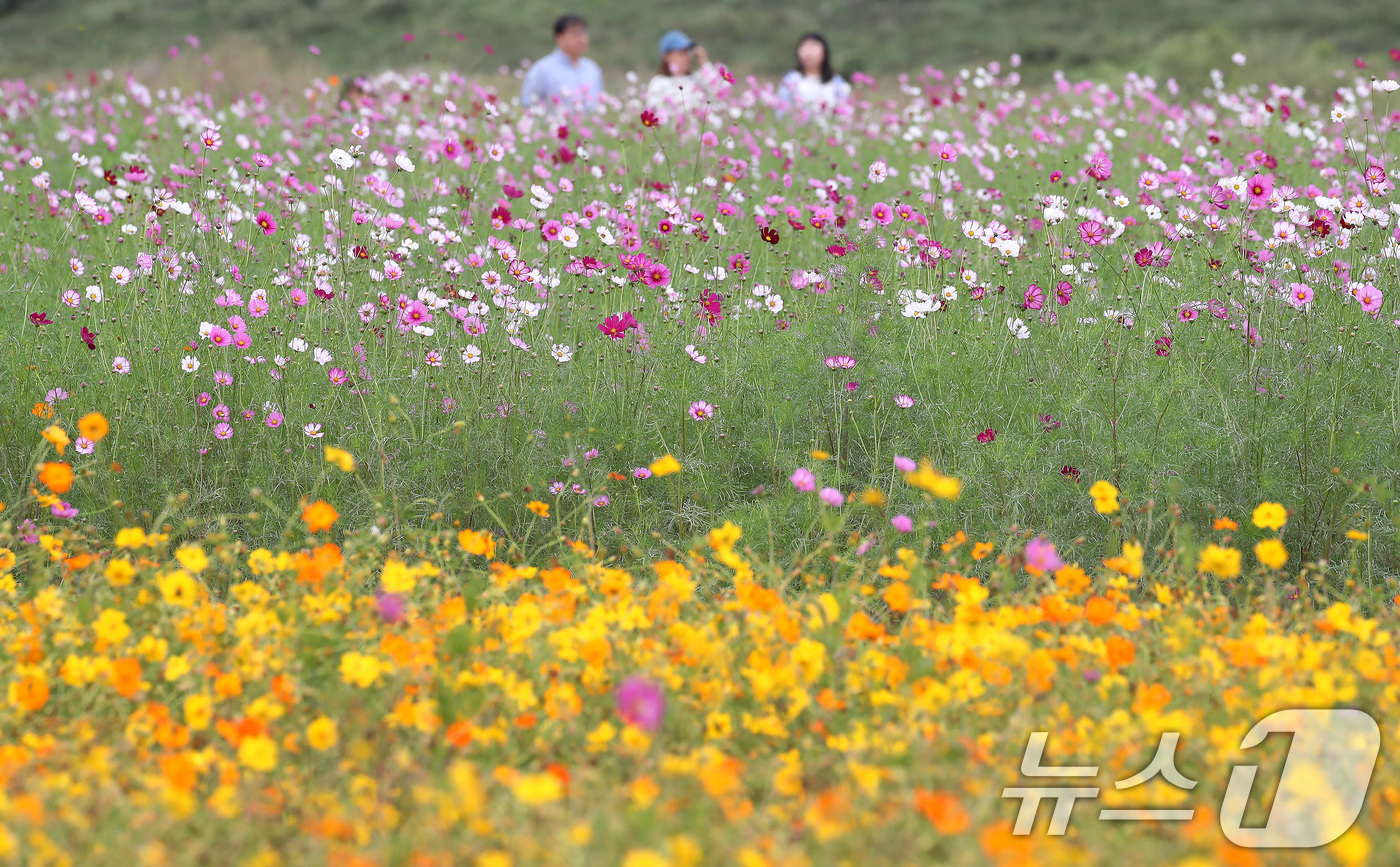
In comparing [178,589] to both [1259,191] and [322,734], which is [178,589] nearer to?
[322,734]

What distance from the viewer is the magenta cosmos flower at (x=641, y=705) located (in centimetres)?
183

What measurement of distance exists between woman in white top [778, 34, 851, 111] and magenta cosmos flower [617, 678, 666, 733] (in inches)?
298

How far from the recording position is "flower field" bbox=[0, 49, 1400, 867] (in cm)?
193

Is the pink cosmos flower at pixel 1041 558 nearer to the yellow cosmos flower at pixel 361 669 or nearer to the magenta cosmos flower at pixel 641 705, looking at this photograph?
the magenta cosmos flower at pixel 641 705

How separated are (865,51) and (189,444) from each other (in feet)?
74.4

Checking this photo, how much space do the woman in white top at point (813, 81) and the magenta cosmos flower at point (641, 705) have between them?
24.8ft

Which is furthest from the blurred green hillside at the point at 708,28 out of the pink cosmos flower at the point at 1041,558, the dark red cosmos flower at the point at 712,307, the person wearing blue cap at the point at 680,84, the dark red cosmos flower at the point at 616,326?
the pink cosmos flower at the point at 1041,558

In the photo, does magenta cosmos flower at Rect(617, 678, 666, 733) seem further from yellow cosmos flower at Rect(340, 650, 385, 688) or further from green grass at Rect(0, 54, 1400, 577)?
green grass at Rect(0, 54, 1400, 577)

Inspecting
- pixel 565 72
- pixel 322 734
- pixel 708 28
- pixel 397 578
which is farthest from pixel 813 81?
pixel 708 28

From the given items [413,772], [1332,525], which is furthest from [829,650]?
[1332,525]

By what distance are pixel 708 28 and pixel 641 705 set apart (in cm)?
2623

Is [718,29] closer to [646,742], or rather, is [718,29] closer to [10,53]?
[10,53]

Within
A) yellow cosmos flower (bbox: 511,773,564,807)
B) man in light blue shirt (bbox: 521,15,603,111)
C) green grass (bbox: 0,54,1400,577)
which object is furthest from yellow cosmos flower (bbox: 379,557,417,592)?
man in light blue shirt (bbox: 521,15,603,111)

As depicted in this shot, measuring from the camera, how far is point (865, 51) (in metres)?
24.6
